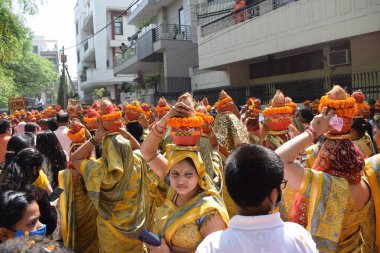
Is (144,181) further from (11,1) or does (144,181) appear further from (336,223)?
(11,1)

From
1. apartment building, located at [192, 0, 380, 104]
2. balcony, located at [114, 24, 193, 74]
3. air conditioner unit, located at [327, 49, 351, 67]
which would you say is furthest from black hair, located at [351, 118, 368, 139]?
balcony, located at [114, 24, 193, 74]

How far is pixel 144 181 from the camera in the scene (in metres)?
4.07

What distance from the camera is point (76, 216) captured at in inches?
159

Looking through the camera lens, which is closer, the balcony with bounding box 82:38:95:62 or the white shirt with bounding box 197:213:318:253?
the white shirt with bounding box 197:213:318:253

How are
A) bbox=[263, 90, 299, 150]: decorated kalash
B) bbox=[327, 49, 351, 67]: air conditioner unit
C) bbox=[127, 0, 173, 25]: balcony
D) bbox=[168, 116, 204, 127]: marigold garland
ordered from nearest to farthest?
1. bbox=[168, 116, 204, 127]: marigold garland
2. bbox=[263, 90, 299, 150]: decorated kalash
3. bbox=[327, 49, 351, 67]: air conditioner unit
4. bbox=[127, 0, 173, 25]: balcony

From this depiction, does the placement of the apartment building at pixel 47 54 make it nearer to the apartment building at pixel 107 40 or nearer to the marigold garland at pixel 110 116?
the apartment building at pixel 107 40

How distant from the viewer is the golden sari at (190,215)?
2.40m

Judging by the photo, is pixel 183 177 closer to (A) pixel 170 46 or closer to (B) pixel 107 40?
(A) pixel 170 46

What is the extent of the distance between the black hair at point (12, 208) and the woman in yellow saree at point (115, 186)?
4.53 feet

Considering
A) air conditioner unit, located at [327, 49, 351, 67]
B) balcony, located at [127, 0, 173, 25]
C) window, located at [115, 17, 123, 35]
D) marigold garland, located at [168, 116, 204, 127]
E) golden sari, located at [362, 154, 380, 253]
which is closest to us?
golden sari, located at [362, 154, 380, 253]

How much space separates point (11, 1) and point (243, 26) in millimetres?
7927

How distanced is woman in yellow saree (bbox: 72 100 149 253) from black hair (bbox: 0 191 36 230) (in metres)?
1.38

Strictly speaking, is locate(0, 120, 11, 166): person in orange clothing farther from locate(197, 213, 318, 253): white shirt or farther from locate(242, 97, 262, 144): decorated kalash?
locate(197, 213, 318, 253): white shirt

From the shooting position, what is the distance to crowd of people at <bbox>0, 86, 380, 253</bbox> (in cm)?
158
